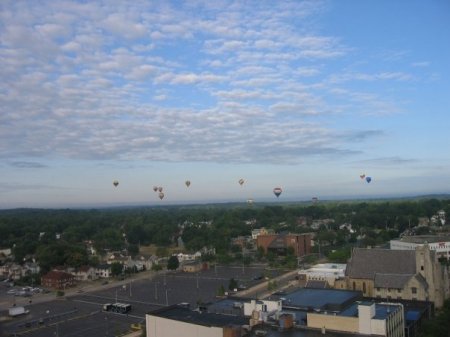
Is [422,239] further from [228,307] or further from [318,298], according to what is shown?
[228,307]

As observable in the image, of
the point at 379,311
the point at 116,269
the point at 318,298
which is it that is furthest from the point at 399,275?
the point at 116,269

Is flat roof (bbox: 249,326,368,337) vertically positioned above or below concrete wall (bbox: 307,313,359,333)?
below

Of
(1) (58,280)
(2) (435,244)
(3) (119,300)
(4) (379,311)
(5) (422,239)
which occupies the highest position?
(4) (379,311)

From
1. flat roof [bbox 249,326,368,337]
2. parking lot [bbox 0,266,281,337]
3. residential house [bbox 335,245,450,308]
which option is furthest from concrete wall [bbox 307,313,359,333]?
parking lot [bbox 0,266,281,337]

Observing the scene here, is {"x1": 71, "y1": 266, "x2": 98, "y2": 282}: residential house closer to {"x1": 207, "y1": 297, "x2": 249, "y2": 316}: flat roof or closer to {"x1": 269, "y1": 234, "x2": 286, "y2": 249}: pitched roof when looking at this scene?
{"x1": 269, "y1": 234, "x2": 286, "y2": 249}: pitched roof

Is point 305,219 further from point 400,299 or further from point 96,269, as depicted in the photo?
point 400,299

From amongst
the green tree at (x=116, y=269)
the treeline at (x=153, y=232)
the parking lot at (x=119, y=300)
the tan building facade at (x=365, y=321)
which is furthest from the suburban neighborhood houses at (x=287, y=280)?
the parking lot at (x=119, y=300)
